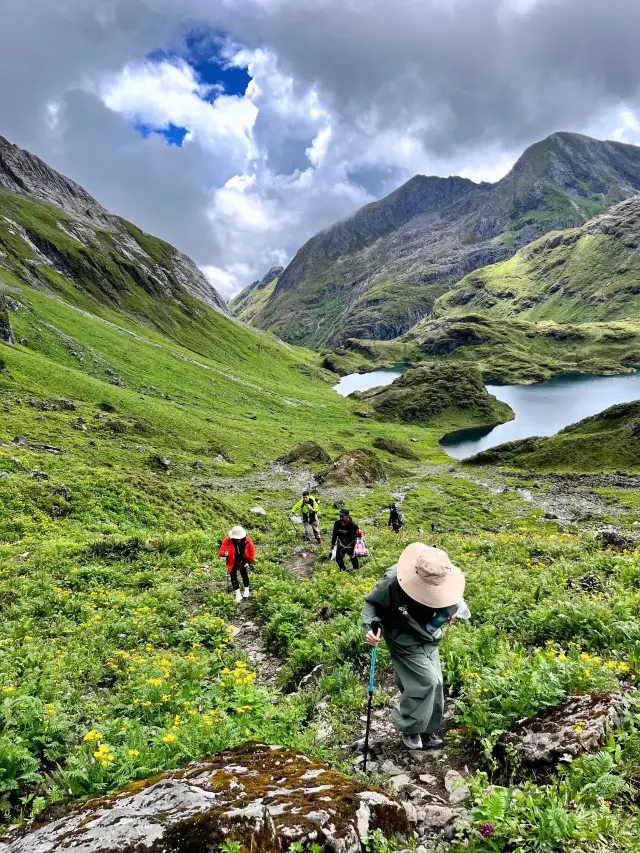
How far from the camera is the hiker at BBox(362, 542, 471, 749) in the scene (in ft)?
21.0

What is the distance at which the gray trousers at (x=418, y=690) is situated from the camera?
660cm

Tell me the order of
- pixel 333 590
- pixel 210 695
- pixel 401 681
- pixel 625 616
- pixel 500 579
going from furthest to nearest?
pixel 333 590, pixel 500 579, pixel 625 616, pixel 210 695, pixel 401 681

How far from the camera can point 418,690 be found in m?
6.64

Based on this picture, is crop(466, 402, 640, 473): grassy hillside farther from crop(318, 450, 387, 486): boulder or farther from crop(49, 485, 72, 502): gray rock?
crop(49, 485, 72, 502): gray rock

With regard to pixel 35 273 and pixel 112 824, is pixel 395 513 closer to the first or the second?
pixel 112 824

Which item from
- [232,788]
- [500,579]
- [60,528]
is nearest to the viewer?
[232,788]

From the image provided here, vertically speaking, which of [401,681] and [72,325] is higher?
[72,325]

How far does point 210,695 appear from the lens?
7.92 m

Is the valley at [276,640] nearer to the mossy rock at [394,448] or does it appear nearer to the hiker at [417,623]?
the hiker at [417,623]

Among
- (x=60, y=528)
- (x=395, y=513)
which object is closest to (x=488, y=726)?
(x=60, y=528)

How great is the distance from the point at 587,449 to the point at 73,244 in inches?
5553

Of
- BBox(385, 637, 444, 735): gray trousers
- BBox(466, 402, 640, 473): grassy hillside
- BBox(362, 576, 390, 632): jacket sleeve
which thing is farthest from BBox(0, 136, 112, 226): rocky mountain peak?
BBox(385, 637, 444, 735): gray trousers

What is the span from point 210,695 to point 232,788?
361cm

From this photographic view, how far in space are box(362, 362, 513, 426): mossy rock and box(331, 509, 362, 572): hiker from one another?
120 metres
